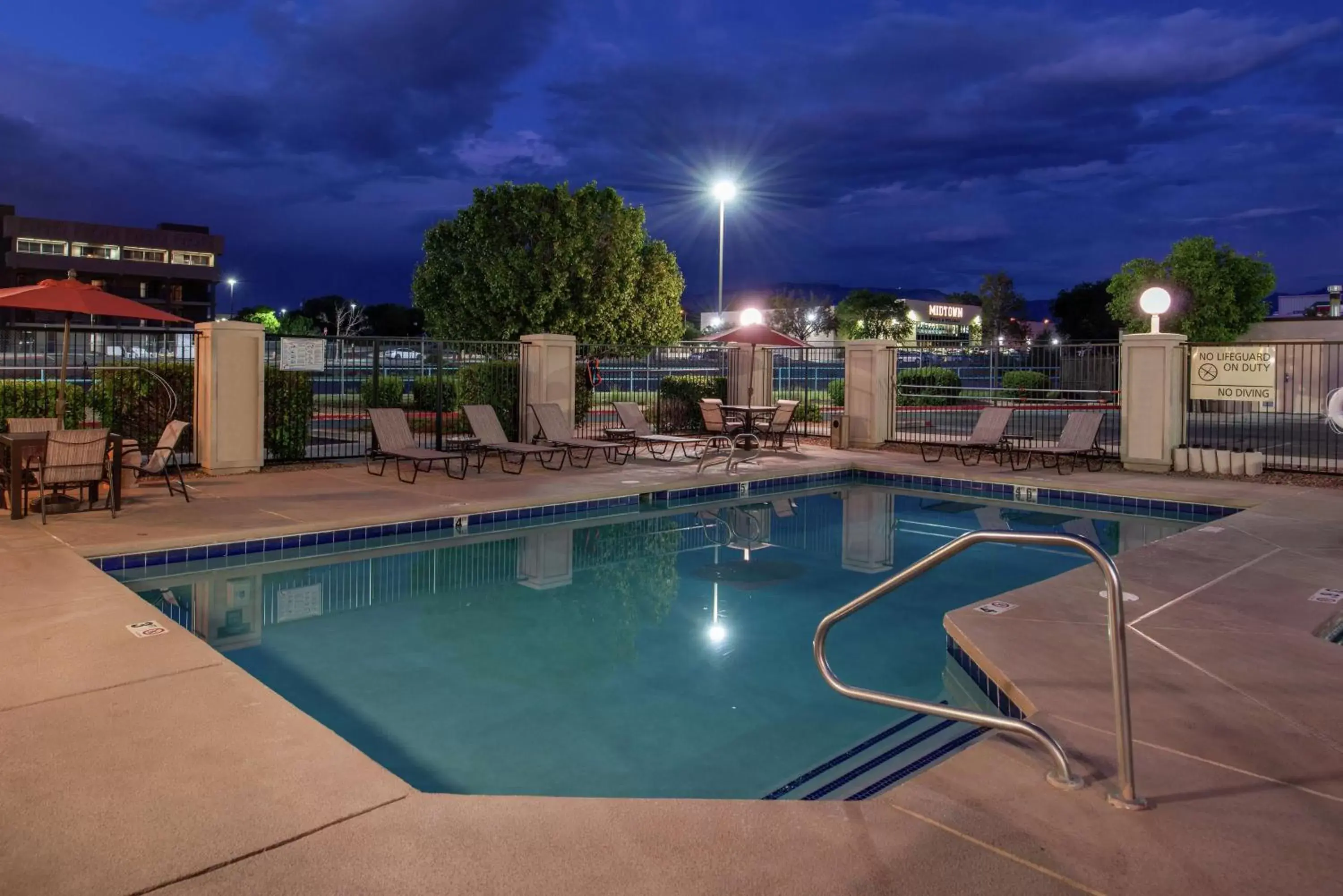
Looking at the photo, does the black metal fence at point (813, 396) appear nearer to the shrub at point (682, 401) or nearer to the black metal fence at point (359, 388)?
the shrub at point (682, 401)

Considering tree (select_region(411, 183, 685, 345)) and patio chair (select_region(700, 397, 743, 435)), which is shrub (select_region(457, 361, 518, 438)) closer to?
patio chair (select_region(700, 397, 743, 435))

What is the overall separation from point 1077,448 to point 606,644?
1012 cm

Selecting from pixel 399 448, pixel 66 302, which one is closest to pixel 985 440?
pixel 399 448

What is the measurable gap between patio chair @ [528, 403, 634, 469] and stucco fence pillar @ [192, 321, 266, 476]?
4189 millimetres

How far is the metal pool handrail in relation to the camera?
3.23 metres

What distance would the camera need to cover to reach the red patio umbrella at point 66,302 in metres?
9.97

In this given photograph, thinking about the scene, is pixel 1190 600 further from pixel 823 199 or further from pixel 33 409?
pixel 823 199

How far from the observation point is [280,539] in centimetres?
864

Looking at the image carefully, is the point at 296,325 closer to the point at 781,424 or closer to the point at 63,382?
the point at 781,424

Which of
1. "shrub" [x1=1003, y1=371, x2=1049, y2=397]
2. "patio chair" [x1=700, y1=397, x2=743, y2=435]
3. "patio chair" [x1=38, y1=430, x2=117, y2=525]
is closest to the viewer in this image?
"patio chair" [x1=38, y1=430, x2=117, y2=525]

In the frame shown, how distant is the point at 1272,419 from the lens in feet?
97.9

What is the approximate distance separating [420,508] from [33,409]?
20.4 ft

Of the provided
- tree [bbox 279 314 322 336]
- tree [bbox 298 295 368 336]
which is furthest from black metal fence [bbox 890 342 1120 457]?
tree [bbox 279 314 322 336]

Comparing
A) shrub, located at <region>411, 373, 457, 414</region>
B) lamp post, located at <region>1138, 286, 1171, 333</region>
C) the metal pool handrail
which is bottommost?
the metal pool handrail
